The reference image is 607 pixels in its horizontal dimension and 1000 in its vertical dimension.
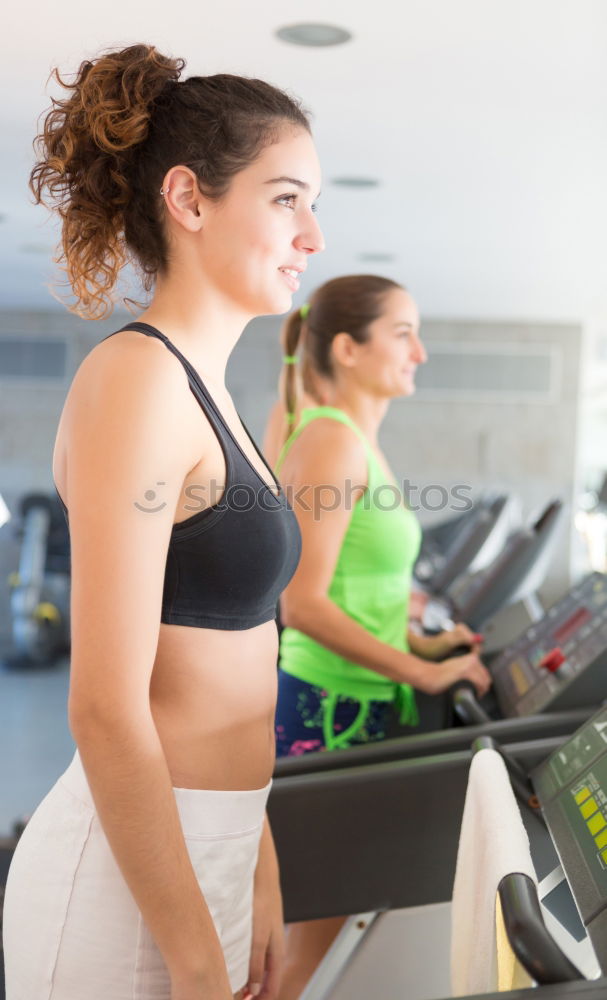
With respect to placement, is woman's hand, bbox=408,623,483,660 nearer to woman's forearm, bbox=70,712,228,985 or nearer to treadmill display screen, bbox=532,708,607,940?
treadmill display screen, bbox=532,708,607,940

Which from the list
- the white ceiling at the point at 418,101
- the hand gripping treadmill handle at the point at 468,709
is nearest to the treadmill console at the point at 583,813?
the hand gripping treadmill handle at the point at 468,709

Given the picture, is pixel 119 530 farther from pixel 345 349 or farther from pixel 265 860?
pixel 345 349

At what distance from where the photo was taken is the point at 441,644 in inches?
92.3

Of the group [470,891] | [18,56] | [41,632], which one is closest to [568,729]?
[470,891]

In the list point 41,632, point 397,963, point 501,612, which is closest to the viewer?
point 397,963

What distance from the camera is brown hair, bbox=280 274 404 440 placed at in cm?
213

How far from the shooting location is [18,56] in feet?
8.96

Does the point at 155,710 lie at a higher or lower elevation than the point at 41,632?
higher

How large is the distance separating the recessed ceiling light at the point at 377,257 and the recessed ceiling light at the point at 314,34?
2.87 meters

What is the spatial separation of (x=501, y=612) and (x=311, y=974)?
1.35 meters

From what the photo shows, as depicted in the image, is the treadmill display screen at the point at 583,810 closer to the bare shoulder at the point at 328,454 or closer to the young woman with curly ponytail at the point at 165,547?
the young woman with curly ponytail at the point at 165,547

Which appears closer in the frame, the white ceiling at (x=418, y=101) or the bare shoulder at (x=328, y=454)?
the bare shoulder at (x=328, y=454)

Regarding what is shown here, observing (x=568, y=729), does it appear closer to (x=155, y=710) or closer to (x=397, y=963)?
(x=397, y=963)

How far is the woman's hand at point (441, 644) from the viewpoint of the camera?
7.62ft
